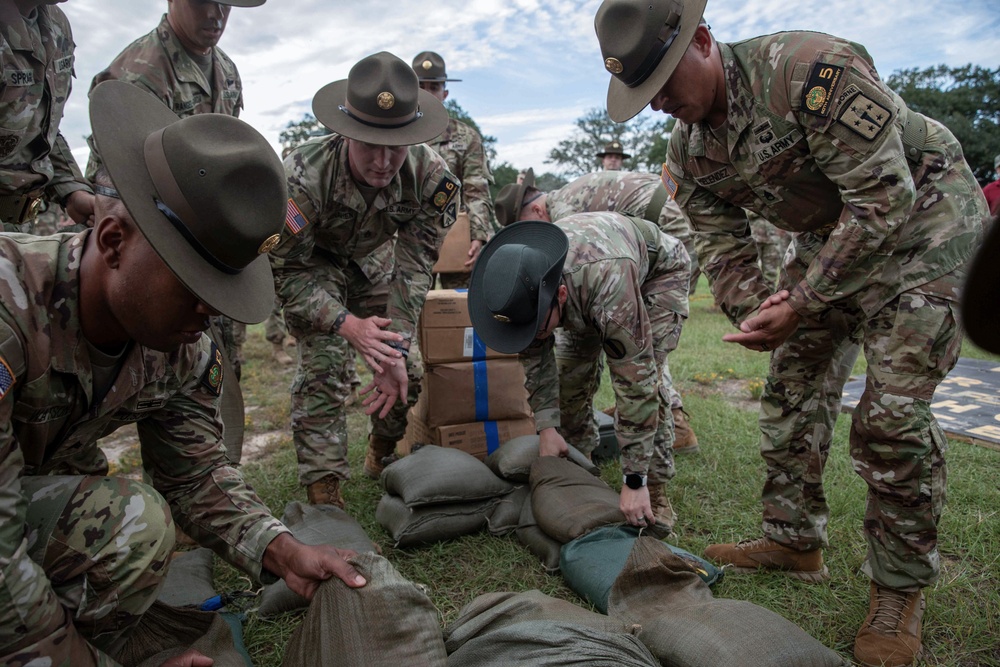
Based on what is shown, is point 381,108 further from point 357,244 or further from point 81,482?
point 81,482

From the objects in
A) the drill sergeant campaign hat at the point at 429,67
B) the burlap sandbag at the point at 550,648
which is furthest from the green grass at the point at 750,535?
the drill sergeant campaign hat at the point at 429,67

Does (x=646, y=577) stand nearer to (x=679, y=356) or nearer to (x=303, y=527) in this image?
(x=303, y=527)

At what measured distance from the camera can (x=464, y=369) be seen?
3.59 meters

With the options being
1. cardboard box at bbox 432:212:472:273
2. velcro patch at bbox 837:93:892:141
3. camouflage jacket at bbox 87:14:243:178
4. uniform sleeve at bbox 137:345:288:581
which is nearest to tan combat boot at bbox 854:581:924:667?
velcro patch at bbox 837:93:892:141

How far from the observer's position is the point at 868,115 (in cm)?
179

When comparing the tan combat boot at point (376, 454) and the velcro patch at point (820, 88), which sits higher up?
the velcro patch at point (820, 88)

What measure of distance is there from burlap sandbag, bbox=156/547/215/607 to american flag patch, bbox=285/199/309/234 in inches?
51.4

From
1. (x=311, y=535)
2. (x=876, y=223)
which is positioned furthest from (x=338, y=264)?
(x=876, y=223)

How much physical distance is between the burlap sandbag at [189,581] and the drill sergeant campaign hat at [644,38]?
2.00 m

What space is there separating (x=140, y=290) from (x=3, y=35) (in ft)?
5.00

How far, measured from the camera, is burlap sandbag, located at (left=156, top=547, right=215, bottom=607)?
6.68ft

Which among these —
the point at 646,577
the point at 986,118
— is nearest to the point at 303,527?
the point at 646,577

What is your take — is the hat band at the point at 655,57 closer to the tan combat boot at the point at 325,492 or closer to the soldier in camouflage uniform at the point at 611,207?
the soldier in camouflage uniform at the point at 611,207

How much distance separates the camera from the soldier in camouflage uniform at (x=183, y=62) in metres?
2.84
